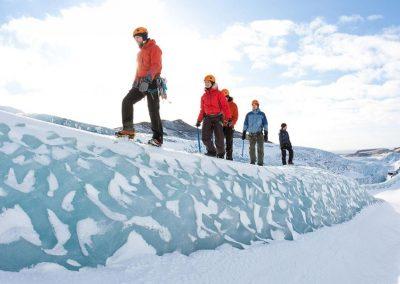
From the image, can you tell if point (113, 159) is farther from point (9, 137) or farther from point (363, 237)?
point (363, 237)

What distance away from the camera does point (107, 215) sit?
3506 millimetres

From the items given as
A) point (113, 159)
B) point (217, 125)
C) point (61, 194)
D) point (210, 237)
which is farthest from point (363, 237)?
point (61, 194)

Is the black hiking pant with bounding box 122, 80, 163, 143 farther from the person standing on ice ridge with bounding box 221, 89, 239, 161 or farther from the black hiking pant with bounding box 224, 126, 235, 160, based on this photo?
the black hiking pant with bounding box 224, 126, 235, 160

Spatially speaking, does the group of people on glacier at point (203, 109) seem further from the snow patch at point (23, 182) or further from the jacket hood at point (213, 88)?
the snow patch at point (23, 182)

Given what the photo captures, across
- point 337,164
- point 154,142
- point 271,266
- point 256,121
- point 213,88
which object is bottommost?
point 337,164

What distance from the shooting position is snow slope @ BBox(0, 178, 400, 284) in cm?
309

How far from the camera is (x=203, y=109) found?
7.98 metres

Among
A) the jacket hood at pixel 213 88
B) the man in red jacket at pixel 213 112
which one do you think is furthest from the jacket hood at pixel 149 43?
the jacket hood at pixel 213 88

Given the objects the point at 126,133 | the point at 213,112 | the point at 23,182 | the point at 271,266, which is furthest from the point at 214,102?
the point at 23,182

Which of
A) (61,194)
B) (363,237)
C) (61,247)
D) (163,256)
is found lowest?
(363,237)

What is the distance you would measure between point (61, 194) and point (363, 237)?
5.44 metres

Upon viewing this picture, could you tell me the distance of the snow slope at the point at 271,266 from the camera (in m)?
3.09

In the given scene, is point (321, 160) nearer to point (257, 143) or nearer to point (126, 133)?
point (257, 143)

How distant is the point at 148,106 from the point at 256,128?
503 cm
